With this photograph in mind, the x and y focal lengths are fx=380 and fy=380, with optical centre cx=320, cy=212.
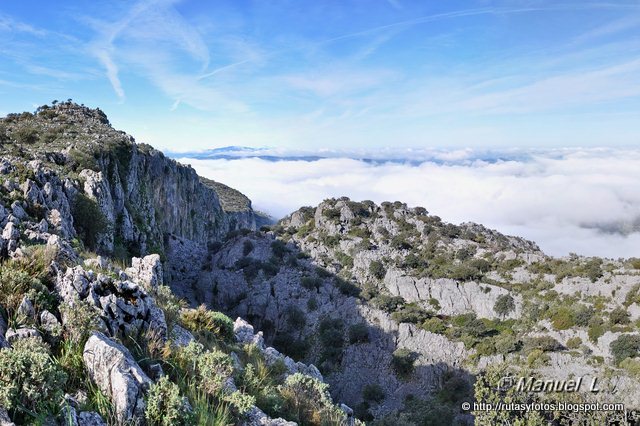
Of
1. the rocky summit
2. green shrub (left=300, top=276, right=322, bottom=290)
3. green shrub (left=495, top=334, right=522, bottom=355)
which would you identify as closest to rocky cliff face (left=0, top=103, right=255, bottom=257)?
the rocky summit

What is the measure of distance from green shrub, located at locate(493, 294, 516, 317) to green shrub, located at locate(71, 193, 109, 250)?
108 feet

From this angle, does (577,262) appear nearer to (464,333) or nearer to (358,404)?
(464,333)

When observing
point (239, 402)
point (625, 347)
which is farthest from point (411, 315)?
point (239, 402)

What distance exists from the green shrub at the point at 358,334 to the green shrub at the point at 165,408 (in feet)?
101

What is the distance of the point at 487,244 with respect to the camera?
153ft

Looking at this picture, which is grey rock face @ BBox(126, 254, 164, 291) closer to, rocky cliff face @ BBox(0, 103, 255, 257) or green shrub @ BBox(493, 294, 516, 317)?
rocky cliff face @ BBox(0, 103, 255, 257)

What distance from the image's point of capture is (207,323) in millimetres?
11234

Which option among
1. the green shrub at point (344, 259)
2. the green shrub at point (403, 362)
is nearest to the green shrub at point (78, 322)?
the green shrub at point (403, 362)

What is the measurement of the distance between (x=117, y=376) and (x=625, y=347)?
106 feet

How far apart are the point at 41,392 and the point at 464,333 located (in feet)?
109

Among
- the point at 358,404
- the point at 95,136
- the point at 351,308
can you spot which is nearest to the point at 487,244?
the point at 351,308

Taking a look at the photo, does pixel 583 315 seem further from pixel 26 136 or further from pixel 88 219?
pixel 26 136

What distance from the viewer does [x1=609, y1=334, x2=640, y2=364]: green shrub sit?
84.5 ft

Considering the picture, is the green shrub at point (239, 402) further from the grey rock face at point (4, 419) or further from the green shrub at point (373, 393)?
the green shrub at point (373, 393)
